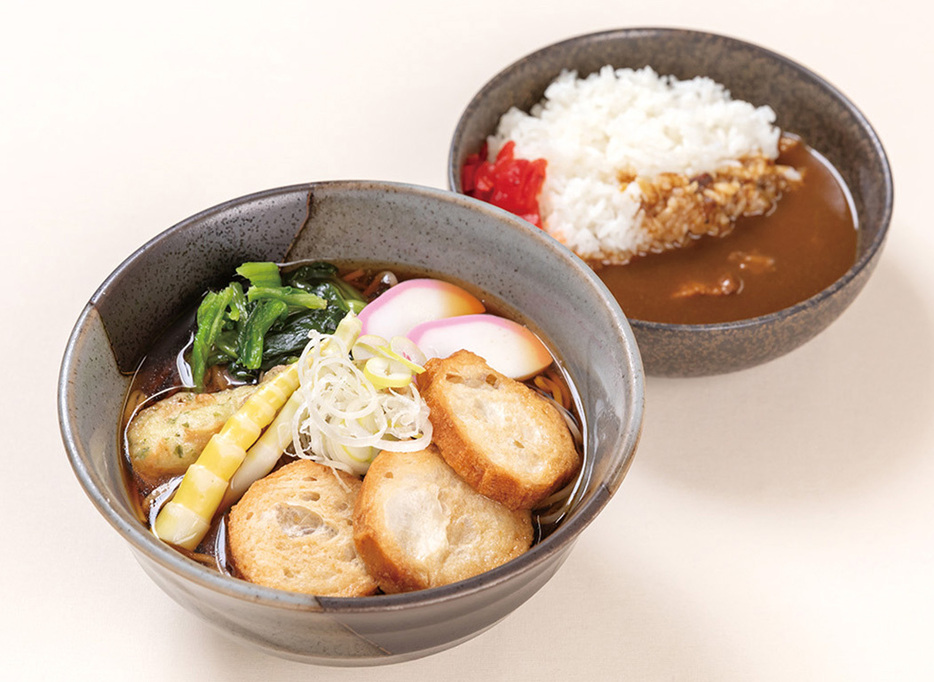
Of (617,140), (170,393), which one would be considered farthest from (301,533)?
(617,140)

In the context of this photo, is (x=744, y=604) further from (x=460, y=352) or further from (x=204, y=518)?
(x=204, y=518)

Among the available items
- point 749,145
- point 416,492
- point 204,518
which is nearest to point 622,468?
point 416,492

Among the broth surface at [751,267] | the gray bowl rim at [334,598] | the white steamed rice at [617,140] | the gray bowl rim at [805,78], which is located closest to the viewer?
the gray bowl rim at [334,598]

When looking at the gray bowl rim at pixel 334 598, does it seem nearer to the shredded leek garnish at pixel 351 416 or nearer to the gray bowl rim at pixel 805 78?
the shredded leek garnish at pixel 351 416

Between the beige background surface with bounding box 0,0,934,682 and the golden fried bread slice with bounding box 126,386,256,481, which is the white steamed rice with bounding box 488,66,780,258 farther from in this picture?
the golden fried bread slice with bounding box 126,386,256,481

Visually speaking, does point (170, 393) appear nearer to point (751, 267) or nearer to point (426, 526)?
point (426, 526)

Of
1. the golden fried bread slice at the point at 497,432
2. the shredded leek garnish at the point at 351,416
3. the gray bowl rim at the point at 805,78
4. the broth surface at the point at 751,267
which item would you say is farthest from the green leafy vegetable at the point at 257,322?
the broth surface at the point at 751,267
